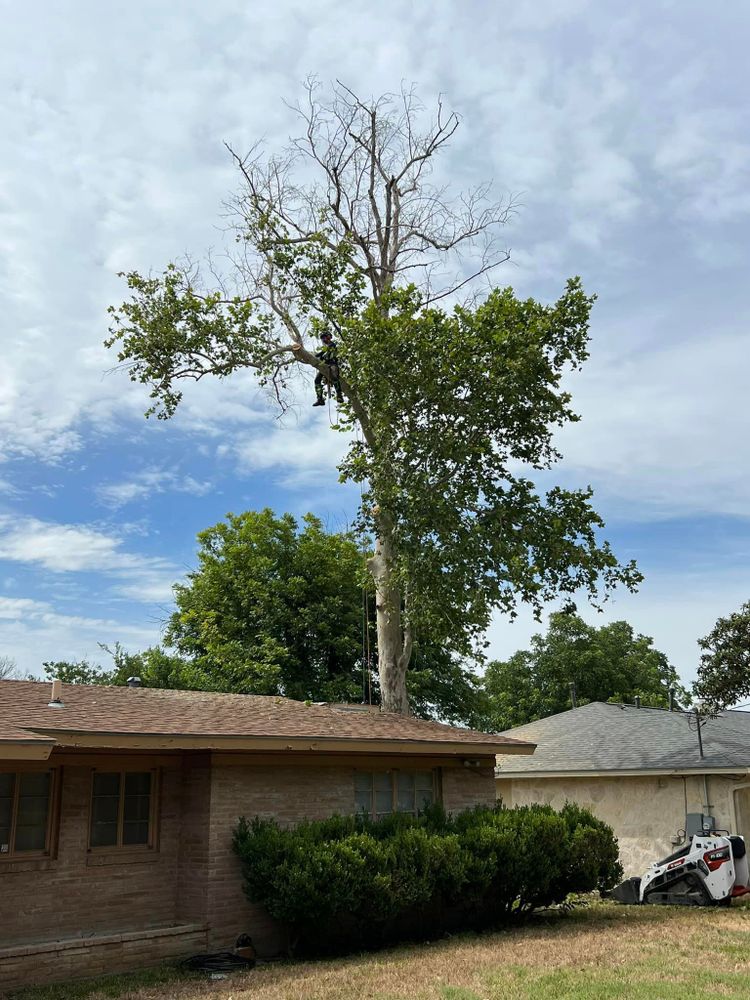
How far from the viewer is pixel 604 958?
1125 centimetres

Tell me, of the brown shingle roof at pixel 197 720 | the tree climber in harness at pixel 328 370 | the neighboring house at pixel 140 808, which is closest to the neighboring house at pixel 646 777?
the brown shingle roof at pixel 197 720

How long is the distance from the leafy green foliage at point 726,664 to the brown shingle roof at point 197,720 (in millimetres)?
5013

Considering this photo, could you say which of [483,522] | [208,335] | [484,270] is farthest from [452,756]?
[484,270]

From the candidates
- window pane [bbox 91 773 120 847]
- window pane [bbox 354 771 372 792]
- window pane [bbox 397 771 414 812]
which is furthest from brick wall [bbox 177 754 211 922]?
window pane [bbox 397 771 414 812]

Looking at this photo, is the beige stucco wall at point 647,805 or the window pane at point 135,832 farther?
A: the beige stucco wall at point 647,805

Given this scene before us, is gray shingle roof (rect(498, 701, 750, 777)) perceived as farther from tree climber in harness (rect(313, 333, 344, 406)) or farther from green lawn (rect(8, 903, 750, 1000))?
tree climber in harness (rect(313, 333, 344, 406))

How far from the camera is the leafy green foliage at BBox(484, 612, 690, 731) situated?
4791 centimetres

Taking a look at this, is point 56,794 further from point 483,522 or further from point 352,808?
Answer: point 483,522

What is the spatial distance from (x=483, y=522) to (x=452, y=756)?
6158 mm

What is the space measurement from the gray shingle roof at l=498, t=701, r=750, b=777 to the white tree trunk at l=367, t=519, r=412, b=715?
9.59ft

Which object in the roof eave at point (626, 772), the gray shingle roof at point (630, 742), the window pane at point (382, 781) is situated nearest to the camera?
the window pane at point (382, 781)

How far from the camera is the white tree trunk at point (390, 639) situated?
22.5m

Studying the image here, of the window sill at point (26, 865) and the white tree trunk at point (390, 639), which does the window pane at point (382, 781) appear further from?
the white tree trunk at point (390, 639)

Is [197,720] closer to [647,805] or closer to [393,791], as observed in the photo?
[393,791]
